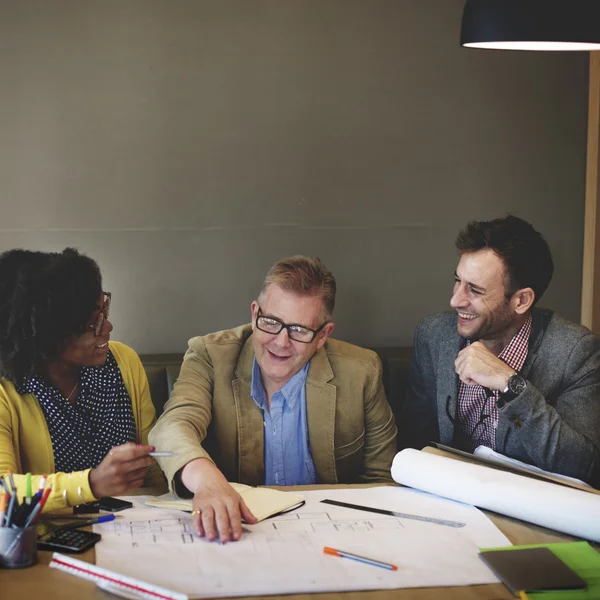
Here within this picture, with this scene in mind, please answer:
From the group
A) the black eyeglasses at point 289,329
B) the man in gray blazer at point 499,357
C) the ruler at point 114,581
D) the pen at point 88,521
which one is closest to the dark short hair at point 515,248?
the man in gray blazer at point 499,357

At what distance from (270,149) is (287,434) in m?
1.09

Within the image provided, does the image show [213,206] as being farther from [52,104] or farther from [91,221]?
[52,104]

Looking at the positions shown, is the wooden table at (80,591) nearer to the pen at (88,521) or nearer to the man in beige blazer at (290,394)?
the pen at (88,521)

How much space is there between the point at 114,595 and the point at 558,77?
8.21 ft

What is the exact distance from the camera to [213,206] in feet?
9.62

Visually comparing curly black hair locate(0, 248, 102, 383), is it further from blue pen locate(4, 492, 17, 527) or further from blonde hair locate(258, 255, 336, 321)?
blue pen locate(4, 492, 17, 527)

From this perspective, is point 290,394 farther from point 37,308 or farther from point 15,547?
point 15,547

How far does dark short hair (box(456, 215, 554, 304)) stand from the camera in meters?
2.53

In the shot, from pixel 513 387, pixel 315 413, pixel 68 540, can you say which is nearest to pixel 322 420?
A: pixel 315 413

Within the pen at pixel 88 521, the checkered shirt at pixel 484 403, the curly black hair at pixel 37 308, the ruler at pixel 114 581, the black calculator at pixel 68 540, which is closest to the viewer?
the ruler at pixel 114 581

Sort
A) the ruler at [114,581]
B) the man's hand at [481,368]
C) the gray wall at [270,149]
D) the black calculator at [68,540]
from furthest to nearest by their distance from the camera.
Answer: the gray wall at [270,149] → the man's hand at [481,368] → the black calculator at [68,540] → the ruler at [114,581]

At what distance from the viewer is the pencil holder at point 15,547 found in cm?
148

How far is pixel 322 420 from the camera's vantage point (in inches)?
93.4

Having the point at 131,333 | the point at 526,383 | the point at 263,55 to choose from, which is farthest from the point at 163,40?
the point at 526,383
